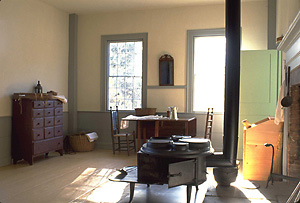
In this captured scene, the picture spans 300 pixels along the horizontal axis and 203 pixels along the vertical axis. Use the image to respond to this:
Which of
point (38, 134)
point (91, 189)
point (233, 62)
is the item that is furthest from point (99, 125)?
point (233, 62)

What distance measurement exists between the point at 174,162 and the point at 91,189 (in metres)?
1.54

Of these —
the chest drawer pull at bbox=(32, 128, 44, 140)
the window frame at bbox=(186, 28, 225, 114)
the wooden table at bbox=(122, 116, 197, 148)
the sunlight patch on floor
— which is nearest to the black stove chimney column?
the sunlight patch on floor

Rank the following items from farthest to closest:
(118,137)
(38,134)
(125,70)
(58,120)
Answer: (125,70), (118,137), (58,120), (38,134)

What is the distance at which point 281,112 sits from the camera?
4191mm

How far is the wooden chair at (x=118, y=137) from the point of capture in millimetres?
6785

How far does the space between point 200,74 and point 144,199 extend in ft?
13.2

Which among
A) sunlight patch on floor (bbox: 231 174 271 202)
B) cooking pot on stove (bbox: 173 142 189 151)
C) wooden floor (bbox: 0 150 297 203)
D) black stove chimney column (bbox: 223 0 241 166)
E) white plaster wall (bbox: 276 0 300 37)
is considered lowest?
wooden floor (bbox: 0 150 297 203)

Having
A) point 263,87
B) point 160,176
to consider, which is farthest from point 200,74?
point 160,176

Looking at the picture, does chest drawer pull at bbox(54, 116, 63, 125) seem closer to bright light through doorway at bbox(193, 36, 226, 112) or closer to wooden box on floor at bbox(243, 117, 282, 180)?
bright light through doorway at bbox(193, 36, 226, 112)

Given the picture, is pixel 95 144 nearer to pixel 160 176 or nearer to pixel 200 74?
pixel 200 74

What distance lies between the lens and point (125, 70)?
7.55 m

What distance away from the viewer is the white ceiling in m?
6.76

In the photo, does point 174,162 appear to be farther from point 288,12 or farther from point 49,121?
point 49,121

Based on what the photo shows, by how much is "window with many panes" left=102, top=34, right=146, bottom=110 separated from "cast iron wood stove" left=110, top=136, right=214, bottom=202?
4.07 m
